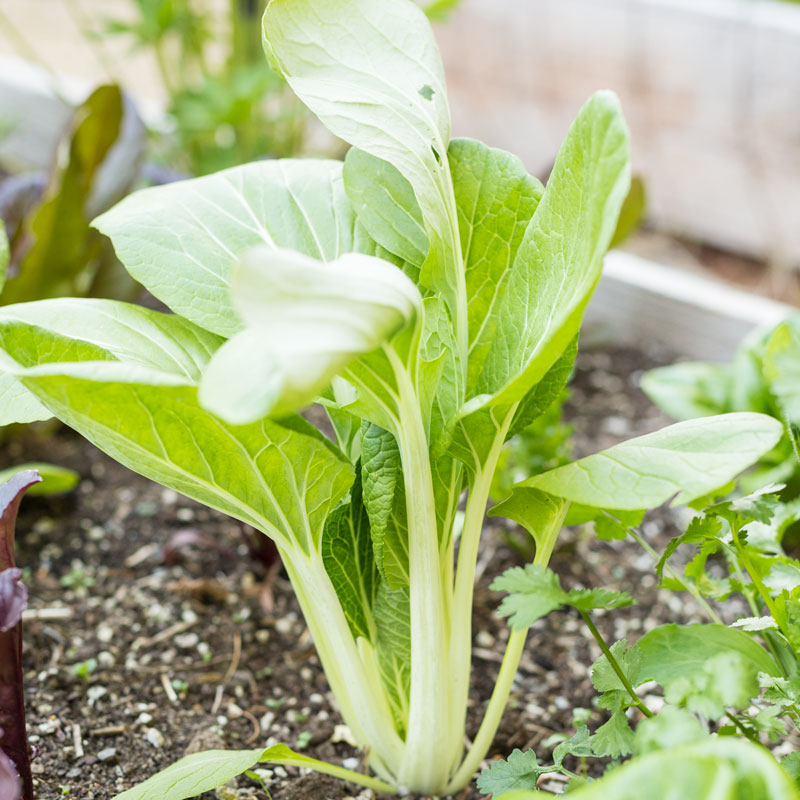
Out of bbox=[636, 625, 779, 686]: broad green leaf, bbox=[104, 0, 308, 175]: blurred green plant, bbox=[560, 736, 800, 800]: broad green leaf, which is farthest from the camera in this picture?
bbox=[104, 0, 308, 175]: blurred green plant

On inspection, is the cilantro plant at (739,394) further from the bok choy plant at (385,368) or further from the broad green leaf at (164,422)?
the broad green leaf at (164,422)

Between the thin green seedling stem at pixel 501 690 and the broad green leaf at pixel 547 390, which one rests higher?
the broad green leaf at pixel 547 390

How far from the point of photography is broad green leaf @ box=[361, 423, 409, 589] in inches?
25.2

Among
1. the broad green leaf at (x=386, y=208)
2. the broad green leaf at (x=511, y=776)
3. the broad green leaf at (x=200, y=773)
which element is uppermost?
the broad green leaf at (x=386, y=208)

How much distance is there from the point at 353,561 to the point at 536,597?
23cm

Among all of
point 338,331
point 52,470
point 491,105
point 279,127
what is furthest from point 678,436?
point 491,105

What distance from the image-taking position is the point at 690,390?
3.93 feet

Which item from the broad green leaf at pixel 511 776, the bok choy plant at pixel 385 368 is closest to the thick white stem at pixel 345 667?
the bok choy plant at pixel 385 368

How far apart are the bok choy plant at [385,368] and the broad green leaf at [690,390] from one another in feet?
1.71

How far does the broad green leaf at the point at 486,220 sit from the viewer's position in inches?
28.4

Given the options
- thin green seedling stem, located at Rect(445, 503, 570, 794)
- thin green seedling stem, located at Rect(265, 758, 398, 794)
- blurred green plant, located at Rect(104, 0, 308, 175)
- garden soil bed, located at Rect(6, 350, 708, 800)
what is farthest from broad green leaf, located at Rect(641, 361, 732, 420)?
blurred green plant, located at Rect(104, 0, 308, 175)

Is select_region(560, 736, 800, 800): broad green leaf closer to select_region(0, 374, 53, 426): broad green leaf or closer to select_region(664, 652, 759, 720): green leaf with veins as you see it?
select_region(664, 652, 759, 720): green leaf with veins

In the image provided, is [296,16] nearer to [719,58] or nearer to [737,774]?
[737,774]

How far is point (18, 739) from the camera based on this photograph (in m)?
0.64
